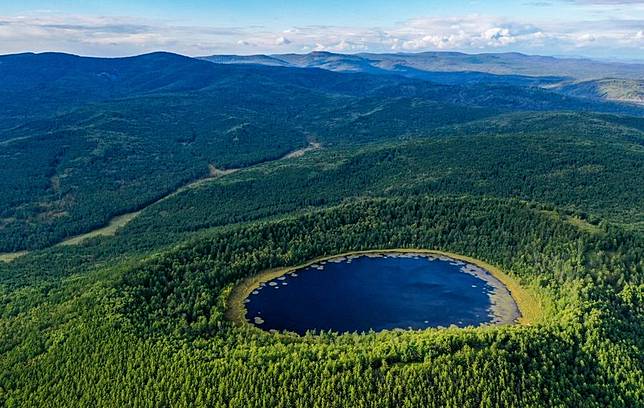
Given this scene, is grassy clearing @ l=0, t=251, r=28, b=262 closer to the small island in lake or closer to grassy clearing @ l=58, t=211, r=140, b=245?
grassy clearing @ l=58, t=211, r=140, b=245

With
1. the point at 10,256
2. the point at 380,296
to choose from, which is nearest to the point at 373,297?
the point at 380,296

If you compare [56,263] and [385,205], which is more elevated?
[385,205]

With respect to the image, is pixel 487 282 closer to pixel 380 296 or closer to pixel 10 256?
pixel 380 296

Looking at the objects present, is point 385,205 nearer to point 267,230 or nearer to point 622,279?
point 267,230

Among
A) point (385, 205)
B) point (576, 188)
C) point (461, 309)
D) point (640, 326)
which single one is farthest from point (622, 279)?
point (576, 188)

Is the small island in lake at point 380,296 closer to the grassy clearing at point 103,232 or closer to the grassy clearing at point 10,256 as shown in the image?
the grassy clearing at point 103,232

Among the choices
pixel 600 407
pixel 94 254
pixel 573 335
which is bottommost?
pixel 94 254
